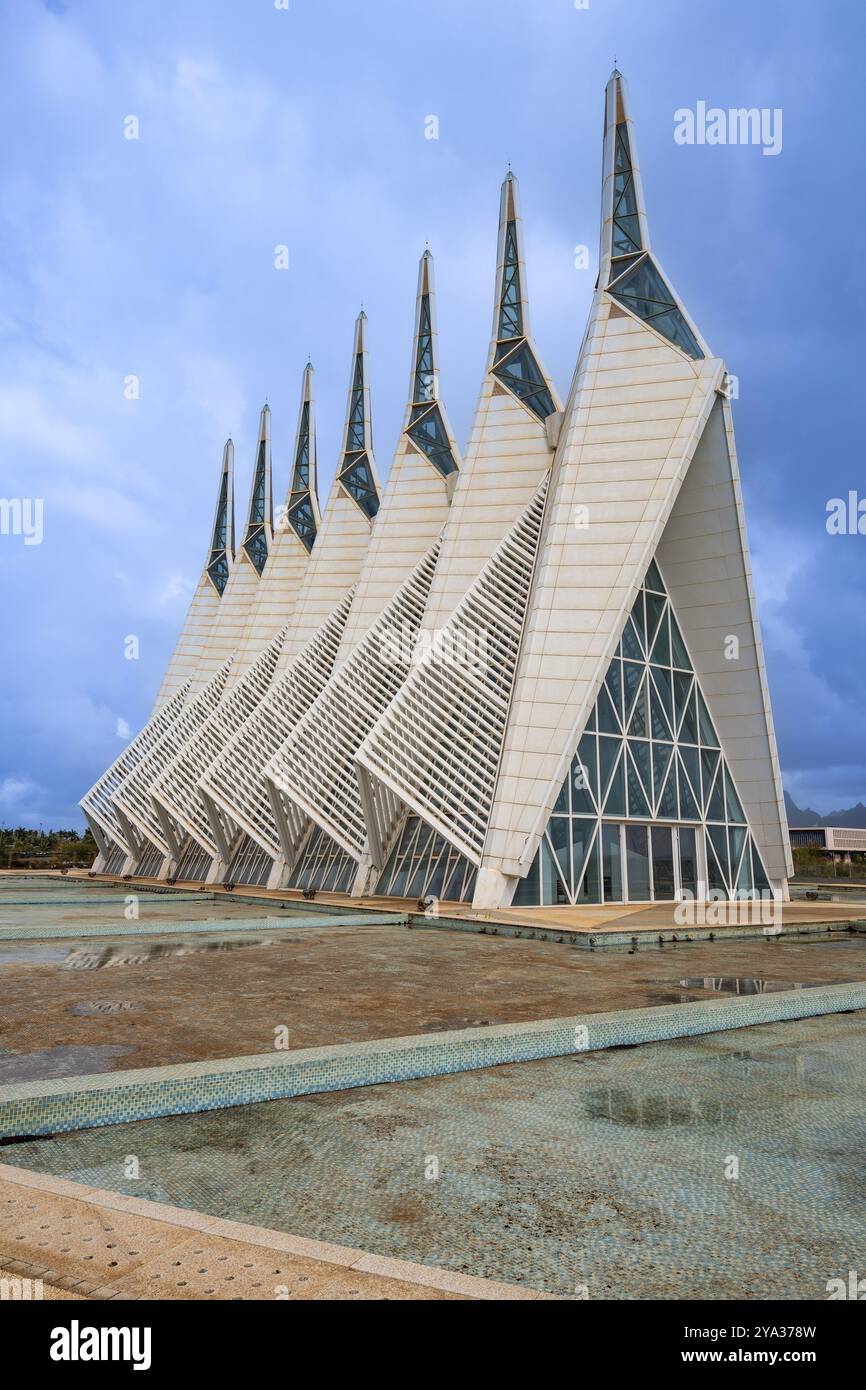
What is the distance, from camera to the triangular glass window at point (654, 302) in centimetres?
2839

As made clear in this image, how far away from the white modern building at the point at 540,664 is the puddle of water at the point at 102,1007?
14.1m

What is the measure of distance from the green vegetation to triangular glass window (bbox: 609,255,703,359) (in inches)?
1718

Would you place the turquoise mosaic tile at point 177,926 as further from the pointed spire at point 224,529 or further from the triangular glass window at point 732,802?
the pointed spire at point 224,529

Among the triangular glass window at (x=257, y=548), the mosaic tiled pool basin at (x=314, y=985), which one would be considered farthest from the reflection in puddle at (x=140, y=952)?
the triangular glass window at (x=257, y=548)

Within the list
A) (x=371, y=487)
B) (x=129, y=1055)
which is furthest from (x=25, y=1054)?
(x=371, y=487)

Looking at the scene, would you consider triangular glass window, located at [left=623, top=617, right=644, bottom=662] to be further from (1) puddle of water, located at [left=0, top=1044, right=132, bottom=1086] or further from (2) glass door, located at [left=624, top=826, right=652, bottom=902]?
(1) puddle of water, located at [left=0, top=1044, right=132, bottom=1086]

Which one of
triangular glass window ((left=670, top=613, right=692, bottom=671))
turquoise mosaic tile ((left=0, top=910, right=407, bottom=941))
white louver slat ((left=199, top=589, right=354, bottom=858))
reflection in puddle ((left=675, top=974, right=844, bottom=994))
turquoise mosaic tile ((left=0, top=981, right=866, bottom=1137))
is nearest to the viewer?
turquoise mosaic tile ((left=0, top=981, right=866, bottom=1137))

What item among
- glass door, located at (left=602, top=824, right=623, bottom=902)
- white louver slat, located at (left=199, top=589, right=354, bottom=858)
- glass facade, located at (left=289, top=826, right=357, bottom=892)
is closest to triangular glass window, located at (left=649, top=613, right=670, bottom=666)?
glass door, located at (left=602, top=824, right=623, bottom=902)

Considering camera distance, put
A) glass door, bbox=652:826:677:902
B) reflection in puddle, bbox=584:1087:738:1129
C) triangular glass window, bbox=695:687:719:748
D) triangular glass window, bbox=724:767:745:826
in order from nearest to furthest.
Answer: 1. reflection in puddle, bbox=584:1087:738:1129
2. glass door, bbox=652:826:677:902
3. triangular glass window, bbox=695:687:719:748
4. triangular glass window, bbox=724:767:745:826

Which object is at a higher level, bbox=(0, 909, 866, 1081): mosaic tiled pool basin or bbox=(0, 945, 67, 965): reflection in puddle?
bbox=(0, 945, 67, 965): reflection in puddle

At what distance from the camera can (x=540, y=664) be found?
25828 millimetres

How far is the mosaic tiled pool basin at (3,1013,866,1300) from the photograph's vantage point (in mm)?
4207

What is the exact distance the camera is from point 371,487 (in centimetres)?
4325
